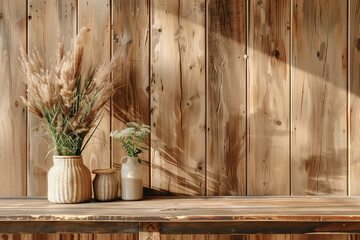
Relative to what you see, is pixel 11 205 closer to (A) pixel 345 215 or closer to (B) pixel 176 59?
(B) pixel 176 59

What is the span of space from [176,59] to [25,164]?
92cm

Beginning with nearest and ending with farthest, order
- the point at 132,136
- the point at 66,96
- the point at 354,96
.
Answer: the point at 66,96
the point at 132,136
the point at 354,96

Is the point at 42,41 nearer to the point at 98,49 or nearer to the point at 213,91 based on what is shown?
the point at 98,49

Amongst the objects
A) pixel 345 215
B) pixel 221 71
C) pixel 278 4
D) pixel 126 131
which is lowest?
pixel 345 215

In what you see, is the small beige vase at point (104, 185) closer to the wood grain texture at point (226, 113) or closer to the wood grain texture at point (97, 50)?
the wood grain texture at point (97, 50)

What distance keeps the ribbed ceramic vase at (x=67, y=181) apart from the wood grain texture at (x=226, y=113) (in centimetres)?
61

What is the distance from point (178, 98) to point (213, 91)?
0.18 meters

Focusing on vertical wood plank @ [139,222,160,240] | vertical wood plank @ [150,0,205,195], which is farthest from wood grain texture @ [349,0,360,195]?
vertical wood plank @ [139,222,160,240]

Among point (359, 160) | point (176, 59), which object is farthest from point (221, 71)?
point (359, 160)

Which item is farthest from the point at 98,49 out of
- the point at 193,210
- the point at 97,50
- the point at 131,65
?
the point at 193,210

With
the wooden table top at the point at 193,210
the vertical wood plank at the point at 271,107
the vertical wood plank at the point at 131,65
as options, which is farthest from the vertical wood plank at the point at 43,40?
the vertical wood plank at the point at 271,107

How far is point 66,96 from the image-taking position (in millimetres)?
1395

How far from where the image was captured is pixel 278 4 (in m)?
1.63

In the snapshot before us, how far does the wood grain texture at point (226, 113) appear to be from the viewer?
5.36 ft
